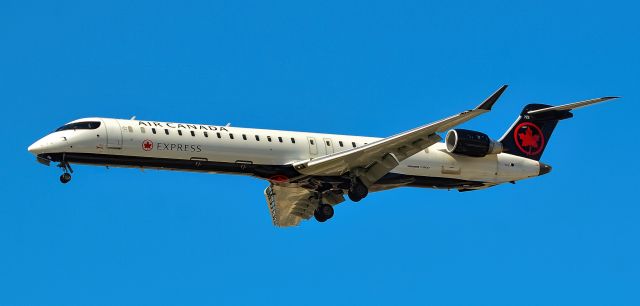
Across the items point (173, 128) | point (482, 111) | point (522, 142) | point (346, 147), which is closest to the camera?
point (482, 111)

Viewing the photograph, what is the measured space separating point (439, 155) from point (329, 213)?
442 cm

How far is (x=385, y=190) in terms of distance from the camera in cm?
4344

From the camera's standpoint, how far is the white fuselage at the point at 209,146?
126 ft

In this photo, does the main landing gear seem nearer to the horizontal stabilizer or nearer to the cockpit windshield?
the cockpit windshield

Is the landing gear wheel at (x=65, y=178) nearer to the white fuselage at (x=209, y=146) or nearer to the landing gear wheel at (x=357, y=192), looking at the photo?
the white fuselage at (x=209, y=146)

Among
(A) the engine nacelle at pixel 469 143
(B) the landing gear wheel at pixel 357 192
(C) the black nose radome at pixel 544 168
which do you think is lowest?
(B) the landing gear wheel at pixel 357 192

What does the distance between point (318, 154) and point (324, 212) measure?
2738 millimetres

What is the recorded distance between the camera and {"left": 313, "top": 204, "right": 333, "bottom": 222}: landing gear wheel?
43438mm

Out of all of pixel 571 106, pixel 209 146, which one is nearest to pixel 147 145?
pixel 209 146

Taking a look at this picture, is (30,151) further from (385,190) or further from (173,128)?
(385,190)

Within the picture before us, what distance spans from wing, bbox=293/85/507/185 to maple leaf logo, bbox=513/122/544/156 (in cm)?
626

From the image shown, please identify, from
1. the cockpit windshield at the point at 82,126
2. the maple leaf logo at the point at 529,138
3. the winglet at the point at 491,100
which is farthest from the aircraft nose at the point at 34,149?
the maple leaf logo at the point at 529,138

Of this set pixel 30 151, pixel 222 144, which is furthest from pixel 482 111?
pixel 30 151

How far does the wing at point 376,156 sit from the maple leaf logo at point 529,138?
20.5ft
